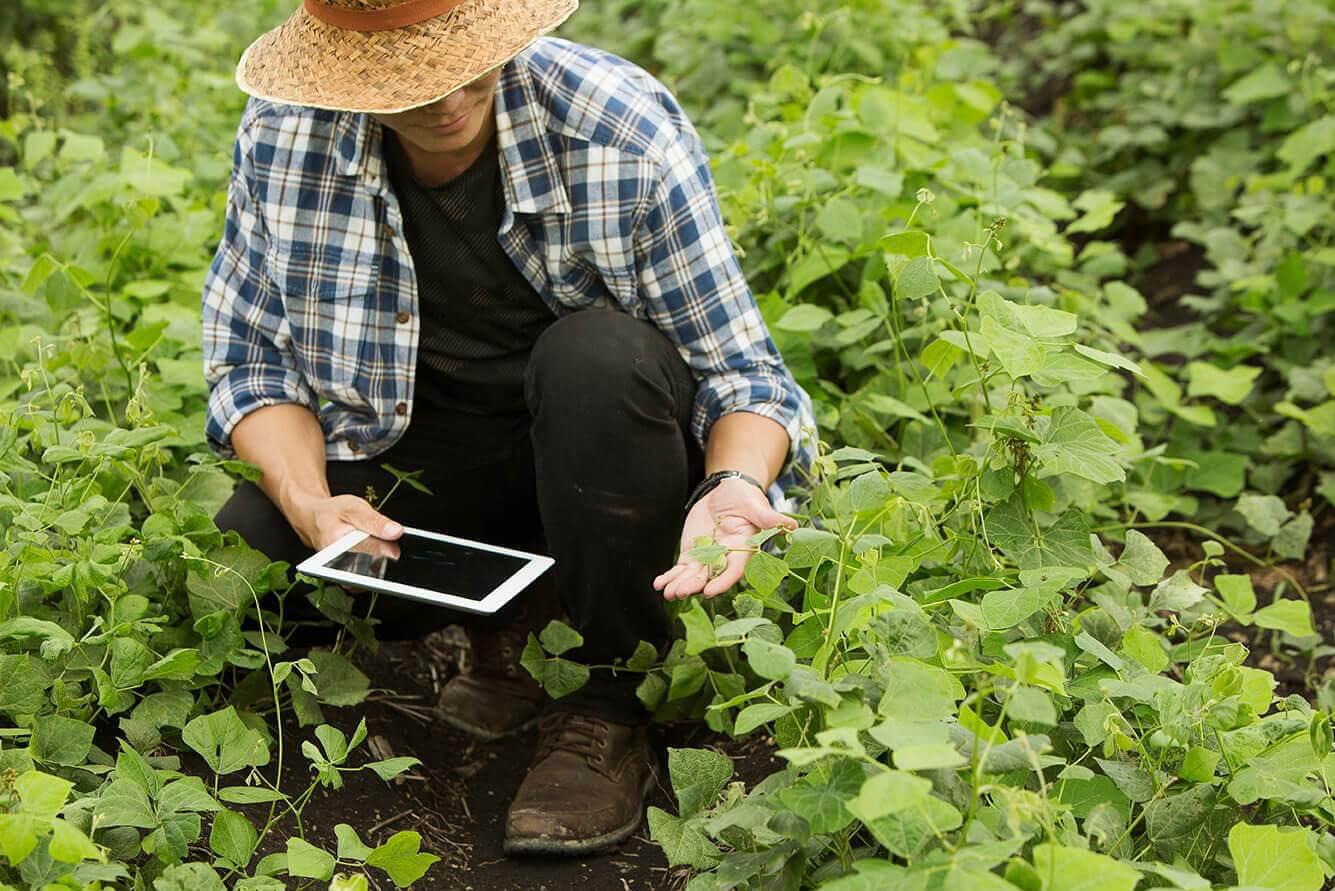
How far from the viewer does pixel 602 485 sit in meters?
2.23

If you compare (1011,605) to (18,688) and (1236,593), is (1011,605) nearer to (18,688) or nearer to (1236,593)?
(1236,593)

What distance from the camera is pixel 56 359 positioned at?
2738 mm

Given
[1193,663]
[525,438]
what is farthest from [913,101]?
[1193,663]

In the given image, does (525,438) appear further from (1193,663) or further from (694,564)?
(1193,663)

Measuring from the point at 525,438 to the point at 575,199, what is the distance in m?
0.42

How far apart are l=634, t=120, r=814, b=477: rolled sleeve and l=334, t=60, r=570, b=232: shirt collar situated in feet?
0.50

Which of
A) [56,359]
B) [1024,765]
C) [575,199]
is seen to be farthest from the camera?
[56,359]

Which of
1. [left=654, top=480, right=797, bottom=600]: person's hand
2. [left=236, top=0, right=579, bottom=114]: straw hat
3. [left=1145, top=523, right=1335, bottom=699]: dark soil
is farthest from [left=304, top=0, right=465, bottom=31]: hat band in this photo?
[left=1145, top=523, right=1335, bottom=699]: dark soil

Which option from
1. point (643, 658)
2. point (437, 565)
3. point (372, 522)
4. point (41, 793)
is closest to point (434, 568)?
point (437, 565)

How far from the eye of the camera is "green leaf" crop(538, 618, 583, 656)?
2.30 m

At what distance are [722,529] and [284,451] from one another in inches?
29.8

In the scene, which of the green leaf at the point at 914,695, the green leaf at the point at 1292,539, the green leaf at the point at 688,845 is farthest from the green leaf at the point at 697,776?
the green leaf at the point at 1292,539

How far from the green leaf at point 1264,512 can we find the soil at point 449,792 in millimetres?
975

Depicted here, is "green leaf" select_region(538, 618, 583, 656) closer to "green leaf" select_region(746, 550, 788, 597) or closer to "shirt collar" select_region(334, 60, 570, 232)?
"green leaf" select_region(746, 550, 788, 597)
